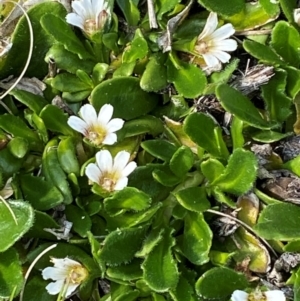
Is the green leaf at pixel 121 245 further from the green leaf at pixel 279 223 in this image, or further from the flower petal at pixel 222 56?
the flower petal at pixel 222 56

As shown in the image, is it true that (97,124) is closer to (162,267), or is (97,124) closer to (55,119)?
(55,119)

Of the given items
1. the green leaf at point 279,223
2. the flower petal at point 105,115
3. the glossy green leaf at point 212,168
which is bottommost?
the green leaf at point 279,223

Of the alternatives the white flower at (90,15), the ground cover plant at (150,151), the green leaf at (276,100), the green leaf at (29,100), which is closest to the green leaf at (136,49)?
the ground cover plant at (150,151)

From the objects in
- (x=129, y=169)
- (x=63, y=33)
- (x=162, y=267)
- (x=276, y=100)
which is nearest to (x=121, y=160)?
(x=129, y=169)

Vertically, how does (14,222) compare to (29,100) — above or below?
below

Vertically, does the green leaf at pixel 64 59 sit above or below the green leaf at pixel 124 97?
above

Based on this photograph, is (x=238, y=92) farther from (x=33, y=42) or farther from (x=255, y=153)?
(x=33, y=42)
